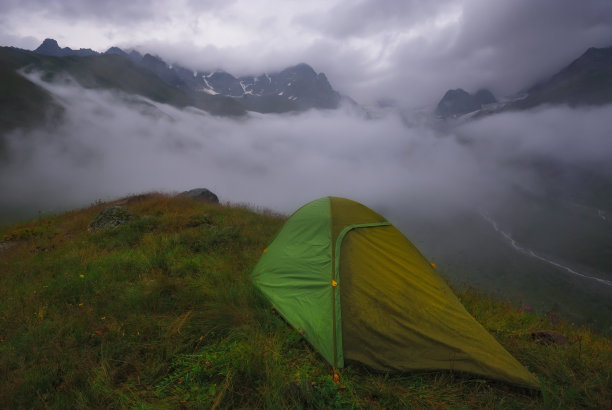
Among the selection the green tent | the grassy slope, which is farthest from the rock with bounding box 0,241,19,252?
the green tent

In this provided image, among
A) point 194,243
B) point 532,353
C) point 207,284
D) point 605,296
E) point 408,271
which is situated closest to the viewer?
point 532,353

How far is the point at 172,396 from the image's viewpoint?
3.10 m

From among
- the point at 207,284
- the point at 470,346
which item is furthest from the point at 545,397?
the point at 207,284

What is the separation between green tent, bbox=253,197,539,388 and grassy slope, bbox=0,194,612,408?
0.22 m

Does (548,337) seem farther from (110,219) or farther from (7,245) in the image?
(7,245)

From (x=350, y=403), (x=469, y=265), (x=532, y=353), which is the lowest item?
(x=469, y=265)

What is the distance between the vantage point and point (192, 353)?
380 centimetres

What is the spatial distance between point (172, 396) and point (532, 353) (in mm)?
5314

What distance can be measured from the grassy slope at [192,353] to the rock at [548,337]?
26 centimetres

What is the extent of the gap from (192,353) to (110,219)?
8.20m

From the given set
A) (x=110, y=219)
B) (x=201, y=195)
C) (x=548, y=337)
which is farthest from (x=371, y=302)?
(x=201, y=195)

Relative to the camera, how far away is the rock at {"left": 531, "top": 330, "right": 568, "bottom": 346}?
14.8 feet

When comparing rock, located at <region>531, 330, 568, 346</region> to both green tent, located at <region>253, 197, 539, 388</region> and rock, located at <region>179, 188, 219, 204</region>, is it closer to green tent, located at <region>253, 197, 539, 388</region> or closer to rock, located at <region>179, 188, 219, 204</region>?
green tent, located at <region>253, 197, 539, 388</region>

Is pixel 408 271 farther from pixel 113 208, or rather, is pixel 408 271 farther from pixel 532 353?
pixel 113 208
